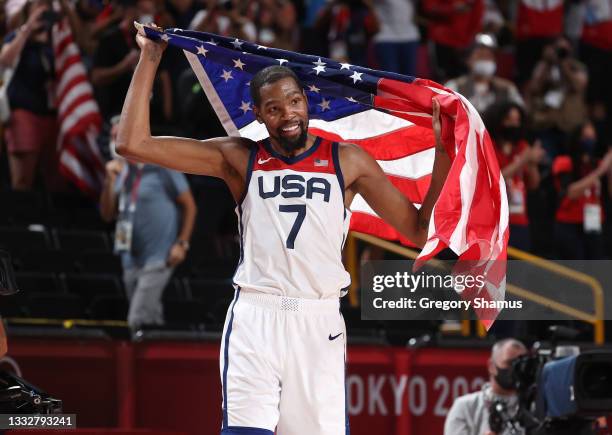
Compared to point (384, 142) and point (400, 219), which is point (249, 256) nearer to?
point (400, 219)

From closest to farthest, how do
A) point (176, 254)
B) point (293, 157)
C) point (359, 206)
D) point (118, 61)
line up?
point (293, 157), point (359, 206), point (176, 254), point (118, 61)

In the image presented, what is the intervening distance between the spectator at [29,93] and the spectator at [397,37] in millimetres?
3512

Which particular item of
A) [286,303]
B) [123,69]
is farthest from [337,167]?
[123,69]

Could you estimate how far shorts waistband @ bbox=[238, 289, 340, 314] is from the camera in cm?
537

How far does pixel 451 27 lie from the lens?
46.3 feet

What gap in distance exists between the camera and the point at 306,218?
5414mm

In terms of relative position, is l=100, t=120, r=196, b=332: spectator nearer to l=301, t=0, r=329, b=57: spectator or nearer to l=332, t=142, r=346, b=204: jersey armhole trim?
l=301, t=0, r=329, b=57: spectator

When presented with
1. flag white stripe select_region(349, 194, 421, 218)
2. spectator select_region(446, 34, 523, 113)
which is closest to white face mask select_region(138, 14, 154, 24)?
spectator select_region(446, 34, 523, 113)

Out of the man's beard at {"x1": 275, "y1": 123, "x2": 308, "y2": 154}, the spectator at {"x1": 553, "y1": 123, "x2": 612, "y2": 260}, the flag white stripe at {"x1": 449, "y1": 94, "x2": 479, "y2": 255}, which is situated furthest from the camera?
the spectator at {"x1": 553, "y1": 123, "x2": 612, "y2": 260}

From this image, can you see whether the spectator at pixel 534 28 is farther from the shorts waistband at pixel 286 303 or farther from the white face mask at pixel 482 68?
the shorts waistband at pixel 286 303

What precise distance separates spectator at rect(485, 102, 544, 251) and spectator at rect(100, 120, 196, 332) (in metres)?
2.95

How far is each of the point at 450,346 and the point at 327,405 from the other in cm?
453

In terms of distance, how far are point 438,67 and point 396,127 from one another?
7.23m

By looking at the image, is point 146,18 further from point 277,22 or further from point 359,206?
point 359,206
